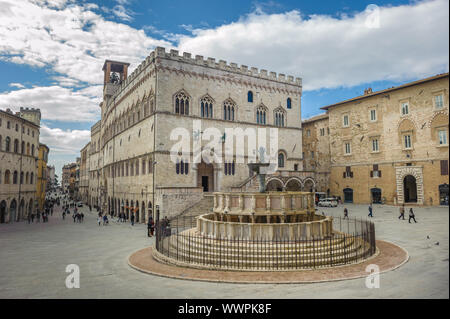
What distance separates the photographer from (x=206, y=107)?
34719 millimetres

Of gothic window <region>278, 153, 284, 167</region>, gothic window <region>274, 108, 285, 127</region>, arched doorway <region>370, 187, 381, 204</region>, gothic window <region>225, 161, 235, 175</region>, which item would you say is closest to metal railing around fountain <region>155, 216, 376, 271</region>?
gothic window <region>225, 161, 235, 175</region>

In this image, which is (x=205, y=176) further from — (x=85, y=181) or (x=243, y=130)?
(x=85, y=181)

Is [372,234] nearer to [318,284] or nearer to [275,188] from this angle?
[318,284]

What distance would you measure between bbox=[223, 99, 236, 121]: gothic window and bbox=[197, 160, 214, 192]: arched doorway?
6044 mm

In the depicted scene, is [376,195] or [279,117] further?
[279,117]

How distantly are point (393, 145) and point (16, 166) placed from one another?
45.9 m

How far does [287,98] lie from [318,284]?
112 feet

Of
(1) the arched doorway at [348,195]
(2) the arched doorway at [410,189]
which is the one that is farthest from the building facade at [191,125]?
(2) the arched doorway at [410,189]

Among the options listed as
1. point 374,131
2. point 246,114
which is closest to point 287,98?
point 246,114

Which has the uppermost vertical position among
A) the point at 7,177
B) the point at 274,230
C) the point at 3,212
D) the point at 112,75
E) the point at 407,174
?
the point at 112,75

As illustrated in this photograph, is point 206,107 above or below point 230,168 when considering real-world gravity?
above

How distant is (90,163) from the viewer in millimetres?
71375

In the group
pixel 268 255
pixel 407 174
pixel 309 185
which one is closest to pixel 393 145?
pixel 407 174

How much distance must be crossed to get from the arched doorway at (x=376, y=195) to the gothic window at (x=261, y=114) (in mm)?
17285
